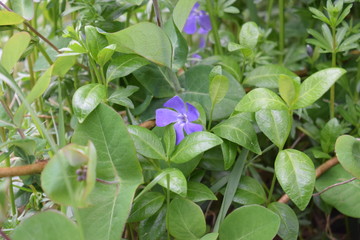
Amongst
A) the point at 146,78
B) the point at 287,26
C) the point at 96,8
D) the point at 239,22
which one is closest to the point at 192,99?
the point at 146,78

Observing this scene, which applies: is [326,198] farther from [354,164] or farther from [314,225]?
[314,225]

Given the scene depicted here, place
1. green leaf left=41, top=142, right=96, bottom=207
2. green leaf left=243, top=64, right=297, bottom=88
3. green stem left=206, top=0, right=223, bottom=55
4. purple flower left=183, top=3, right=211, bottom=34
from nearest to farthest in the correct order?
green leaf left=41, top=142, right=96, bottom=207 < green leaf left=243, top=64, right=297, bottom=88 < green stem left=206, top=0, right=223, bottom=55 < purple flower left=183, top=3, right=211, bottom=34

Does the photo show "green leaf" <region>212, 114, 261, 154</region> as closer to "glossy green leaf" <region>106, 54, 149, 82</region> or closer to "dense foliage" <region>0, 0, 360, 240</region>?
"dense foliage" <region>0, 0, 360, 240</region>

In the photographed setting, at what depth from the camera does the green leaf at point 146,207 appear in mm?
619

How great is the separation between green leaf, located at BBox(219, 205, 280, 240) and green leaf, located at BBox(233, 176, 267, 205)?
0.07 metres

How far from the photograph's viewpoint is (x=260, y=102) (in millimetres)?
606

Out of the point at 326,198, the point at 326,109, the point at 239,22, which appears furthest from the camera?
the point at 239,22

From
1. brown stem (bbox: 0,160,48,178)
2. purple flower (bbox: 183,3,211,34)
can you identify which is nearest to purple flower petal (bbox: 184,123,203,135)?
brown stem (bbox: 0,160,48,178)

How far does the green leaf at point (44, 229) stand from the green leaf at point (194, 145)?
0.17 m

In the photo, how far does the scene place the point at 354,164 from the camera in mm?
609

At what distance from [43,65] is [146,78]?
177 millimetres

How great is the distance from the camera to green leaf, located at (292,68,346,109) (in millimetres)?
603

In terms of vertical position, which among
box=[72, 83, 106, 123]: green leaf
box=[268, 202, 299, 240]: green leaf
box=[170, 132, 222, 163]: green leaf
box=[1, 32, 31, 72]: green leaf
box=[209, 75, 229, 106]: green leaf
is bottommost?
box=[268, 202, 299, 240]: green leaf

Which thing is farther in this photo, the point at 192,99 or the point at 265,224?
the point at 192,99
